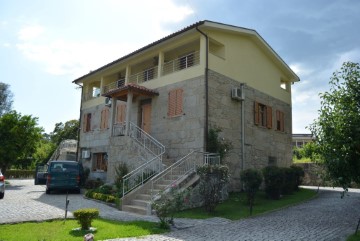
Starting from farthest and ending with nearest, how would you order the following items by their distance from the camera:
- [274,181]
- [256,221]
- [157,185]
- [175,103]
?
[175,103], [274,181], [157,185], [256,221]

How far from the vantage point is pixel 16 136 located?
74.2ft

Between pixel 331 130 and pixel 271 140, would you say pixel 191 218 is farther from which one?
pixel 271 140

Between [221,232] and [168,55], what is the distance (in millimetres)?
12356

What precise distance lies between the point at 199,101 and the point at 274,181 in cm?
483

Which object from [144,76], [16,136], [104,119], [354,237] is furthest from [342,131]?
[16,136]

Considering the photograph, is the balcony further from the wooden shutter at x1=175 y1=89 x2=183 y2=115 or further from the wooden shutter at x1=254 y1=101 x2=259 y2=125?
the wooden shutter at x1=254 y1=101 x2=259 y2=125

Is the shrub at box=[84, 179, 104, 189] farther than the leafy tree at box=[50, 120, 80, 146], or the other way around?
the leafy tree at box=[50, 120, 80, 146]

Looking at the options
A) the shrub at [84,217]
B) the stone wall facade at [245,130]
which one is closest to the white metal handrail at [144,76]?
the stone wall facade at [245,130]

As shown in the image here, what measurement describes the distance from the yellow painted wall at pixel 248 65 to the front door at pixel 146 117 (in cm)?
461

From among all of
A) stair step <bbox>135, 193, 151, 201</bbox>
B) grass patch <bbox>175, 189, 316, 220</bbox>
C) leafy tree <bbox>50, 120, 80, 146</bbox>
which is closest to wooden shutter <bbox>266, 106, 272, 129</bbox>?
grass patch <bbox>175, 189, 316, 220</bbox>

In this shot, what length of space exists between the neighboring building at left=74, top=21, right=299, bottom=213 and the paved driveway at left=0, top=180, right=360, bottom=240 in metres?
3.89

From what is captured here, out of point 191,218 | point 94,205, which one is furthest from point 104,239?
point 94,205

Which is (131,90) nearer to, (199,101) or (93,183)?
(199,101)

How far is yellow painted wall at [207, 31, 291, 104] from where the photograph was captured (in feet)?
52.5
